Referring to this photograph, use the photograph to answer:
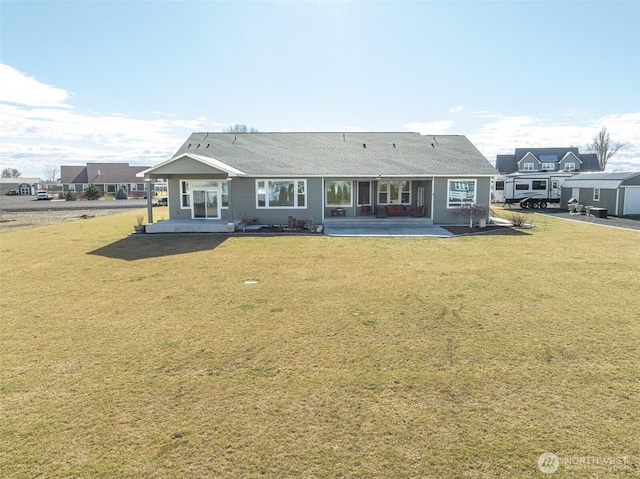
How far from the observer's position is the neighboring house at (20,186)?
82250mm

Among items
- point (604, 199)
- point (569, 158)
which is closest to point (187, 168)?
point (604, 199)

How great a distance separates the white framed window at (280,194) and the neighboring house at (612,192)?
70.1 feet

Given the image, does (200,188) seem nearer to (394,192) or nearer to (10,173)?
(394,192)

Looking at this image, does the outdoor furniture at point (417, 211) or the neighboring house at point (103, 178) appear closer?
the outdoor furniture at point (417, 211)

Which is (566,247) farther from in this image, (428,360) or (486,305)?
(428,360)

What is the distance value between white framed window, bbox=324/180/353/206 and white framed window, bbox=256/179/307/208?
6.20 ft

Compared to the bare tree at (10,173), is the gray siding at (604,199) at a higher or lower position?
lower

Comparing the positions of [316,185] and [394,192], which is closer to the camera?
[316,185]

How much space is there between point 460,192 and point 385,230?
5.01 m

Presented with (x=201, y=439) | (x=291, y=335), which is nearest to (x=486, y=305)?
(x=291, y=335)

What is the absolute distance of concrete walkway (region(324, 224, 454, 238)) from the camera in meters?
18.2

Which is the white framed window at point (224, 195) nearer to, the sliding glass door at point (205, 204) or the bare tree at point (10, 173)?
the sliding glass door at point (205, 204)

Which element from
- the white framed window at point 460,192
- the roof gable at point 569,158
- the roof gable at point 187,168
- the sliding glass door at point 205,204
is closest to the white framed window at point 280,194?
the sliding glass door at point 205,204

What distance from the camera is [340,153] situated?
2366 centimetres
